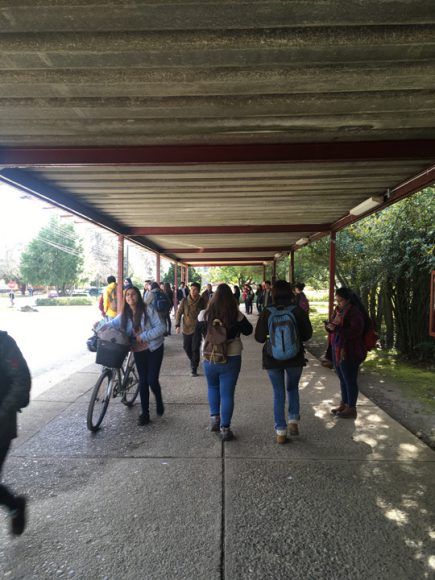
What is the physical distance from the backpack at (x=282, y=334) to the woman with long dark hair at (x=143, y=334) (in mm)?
1384

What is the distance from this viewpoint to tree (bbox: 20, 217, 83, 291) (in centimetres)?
5000

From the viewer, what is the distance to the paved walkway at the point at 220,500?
7.93 feet

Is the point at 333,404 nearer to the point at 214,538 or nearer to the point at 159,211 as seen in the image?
the point at 214,538

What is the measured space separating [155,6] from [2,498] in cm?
328

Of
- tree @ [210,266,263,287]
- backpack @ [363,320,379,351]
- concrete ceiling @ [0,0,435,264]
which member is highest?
concrete ceiling @ [0,0,435,264]

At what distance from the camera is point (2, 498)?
8.55 feet

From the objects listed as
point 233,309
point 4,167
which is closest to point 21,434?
point 233,309

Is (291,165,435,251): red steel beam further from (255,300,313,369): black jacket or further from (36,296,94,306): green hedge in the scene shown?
(36,296,94,306): green hedge

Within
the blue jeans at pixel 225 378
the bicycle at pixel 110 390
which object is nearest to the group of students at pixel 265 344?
the blue jeans at pixel 225 378

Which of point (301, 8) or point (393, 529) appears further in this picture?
point (393, 529)

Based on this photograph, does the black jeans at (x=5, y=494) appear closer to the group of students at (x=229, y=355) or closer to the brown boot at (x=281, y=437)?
the group of students at (x=229, y=355)

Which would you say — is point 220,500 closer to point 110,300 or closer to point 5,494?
point 5,494

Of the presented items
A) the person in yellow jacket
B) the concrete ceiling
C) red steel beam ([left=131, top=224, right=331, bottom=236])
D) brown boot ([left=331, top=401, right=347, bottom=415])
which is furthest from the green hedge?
brown boot ([left=331, top=401, right=347, bottom=415])

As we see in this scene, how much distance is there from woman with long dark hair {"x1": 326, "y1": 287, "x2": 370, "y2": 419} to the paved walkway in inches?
20.1
